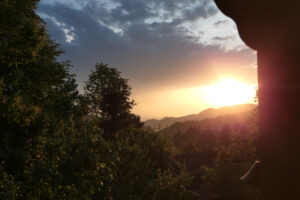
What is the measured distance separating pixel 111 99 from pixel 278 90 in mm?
35529

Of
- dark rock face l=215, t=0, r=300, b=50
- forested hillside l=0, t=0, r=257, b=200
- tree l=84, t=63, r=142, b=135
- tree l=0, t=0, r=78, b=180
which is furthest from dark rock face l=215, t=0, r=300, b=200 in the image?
tree l=84, t=63, r=142, b=135

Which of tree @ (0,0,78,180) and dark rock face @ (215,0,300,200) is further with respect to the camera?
tree @ (0,0,78,180)

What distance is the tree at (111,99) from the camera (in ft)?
114

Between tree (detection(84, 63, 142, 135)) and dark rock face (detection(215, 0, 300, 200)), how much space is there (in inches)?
1294

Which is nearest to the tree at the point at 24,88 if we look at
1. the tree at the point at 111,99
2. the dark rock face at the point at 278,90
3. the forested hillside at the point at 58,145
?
the forested hillside at the point at 58,145

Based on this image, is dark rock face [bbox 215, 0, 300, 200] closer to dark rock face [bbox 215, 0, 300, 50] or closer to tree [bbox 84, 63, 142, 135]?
dark rock face [bbox 215, 0, 300, 50]

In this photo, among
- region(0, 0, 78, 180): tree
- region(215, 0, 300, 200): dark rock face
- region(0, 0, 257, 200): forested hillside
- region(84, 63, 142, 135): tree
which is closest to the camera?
region(215, 0, 300, 200): dark rock face

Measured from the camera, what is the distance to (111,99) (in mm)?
36281

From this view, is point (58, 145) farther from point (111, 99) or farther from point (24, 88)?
point (111, 99)

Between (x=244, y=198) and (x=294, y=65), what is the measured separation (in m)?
17.3

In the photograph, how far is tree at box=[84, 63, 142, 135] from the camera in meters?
34.7

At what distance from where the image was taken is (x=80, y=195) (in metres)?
5.85

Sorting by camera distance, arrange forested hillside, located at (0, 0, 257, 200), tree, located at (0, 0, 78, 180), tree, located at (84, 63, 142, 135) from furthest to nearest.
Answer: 1. tree, located at (84, 63, 142, 135)
2. tree, located at (0, 0, 78, 180)
3. forested hillside, located at (0, 0, 257, 200)

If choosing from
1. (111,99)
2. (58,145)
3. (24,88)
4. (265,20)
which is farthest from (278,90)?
(111,99)
